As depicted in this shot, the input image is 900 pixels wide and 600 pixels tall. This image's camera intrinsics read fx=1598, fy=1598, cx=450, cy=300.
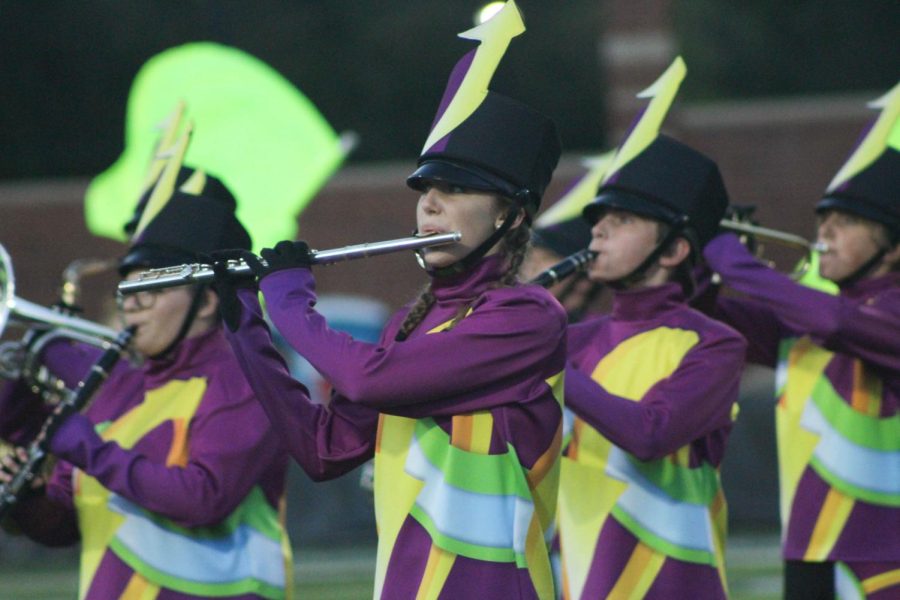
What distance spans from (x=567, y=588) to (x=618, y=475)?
0.38 meters

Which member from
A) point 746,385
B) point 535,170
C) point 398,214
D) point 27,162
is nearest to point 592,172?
point 535,170

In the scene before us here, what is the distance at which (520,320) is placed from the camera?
374 centimetres

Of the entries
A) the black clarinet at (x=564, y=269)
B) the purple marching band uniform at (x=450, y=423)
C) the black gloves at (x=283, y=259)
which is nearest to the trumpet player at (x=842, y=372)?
the black clarinet at (x=564, y=269)

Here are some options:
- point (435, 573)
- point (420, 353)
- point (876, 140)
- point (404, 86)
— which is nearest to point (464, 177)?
point (420, 353)

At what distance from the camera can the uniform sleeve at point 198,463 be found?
4.59 m

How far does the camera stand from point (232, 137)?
315 inches

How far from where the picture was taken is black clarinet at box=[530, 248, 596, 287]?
16.1ft

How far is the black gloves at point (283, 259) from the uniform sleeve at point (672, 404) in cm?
113

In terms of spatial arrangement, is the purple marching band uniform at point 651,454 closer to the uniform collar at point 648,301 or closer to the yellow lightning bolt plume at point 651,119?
the uniform collar at point 648,301

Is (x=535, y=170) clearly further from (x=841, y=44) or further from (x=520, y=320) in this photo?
(x=841, y=44)

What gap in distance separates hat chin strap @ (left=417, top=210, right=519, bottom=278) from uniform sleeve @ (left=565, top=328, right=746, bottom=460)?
2.82 ft

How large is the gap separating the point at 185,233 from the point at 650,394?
1529 mm

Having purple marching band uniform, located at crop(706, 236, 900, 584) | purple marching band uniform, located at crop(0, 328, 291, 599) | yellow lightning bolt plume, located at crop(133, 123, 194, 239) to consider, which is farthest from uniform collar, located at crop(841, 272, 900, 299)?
yellow lightning bolt plume, located at crop(133, 123, 194, 239)

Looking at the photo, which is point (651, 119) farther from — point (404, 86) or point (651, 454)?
point (404, 86)
